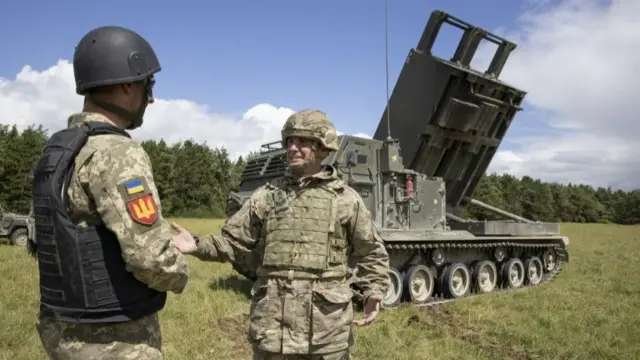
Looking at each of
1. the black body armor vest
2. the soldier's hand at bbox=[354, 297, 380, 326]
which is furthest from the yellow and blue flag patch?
the soldier's hand at bbox=[354, 297, 380, 326]

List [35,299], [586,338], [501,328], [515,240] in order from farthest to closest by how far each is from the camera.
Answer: [515,240]
[35,299]
[501,328]
[586,338]

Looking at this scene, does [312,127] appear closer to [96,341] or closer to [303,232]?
[303,232]

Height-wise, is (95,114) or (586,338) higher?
(95,114)

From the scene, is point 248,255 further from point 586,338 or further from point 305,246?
point 586,338

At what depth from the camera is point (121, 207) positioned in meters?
1.90

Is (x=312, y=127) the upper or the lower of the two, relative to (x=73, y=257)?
upper

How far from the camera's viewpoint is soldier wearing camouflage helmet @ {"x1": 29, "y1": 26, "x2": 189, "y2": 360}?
190cm

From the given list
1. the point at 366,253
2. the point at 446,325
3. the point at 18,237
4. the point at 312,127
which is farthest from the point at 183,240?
the point at 18,237

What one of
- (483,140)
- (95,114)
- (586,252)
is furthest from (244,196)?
(586,252)

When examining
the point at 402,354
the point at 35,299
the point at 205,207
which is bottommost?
the point at 205,207

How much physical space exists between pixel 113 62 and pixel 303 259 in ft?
4.50

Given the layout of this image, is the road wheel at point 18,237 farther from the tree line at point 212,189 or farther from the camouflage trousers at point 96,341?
the camouflage trousers at point 96,341

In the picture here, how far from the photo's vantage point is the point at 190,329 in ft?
20.8

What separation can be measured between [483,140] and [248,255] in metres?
7.60
